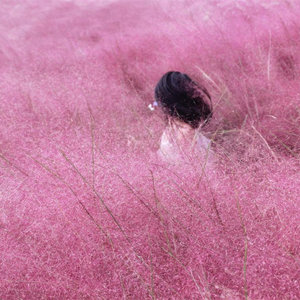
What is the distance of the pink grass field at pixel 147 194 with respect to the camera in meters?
0.85

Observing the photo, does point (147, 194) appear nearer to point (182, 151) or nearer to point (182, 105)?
point (182, 151)

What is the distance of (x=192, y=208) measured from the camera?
99cm

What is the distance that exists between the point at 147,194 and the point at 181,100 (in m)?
0.79

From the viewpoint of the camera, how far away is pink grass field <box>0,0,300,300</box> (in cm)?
85

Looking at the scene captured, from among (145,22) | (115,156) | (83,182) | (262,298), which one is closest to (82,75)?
(145,22)

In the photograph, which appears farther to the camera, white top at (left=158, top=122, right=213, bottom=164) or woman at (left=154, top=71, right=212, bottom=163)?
woman at (left=154, top=71, right=212, bottom=163)

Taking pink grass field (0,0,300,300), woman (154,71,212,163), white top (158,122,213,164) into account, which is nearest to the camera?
pink grass field (0,0,300,300)

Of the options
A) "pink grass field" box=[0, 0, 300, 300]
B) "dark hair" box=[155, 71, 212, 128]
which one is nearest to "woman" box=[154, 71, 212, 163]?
"dark hair" box=[155, 71, 212, 128]

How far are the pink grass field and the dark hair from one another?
0.14 m

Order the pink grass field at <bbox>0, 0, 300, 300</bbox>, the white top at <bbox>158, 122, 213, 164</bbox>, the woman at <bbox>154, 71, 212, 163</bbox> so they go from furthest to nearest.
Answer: the woman at <bbox>154, 71, 212, 163</bbox>, the white top at <bbox>158, 122, 213, 164</bbox>, the pink grass field at <bbox>0, 0, 300, 300</bbox>

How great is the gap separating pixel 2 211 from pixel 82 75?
168 centimetres

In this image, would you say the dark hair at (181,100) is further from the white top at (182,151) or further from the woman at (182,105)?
the white top at (182,151)

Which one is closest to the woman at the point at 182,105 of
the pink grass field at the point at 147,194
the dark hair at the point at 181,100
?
the dark hair at the point at 181,100

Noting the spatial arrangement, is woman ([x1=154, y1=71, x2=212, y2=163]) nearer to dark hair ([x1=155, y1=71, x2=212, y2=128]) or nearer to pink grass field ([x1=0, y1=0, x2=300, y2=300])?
dark hair ([x1=155, y1=71, x2=212, y2=128])
